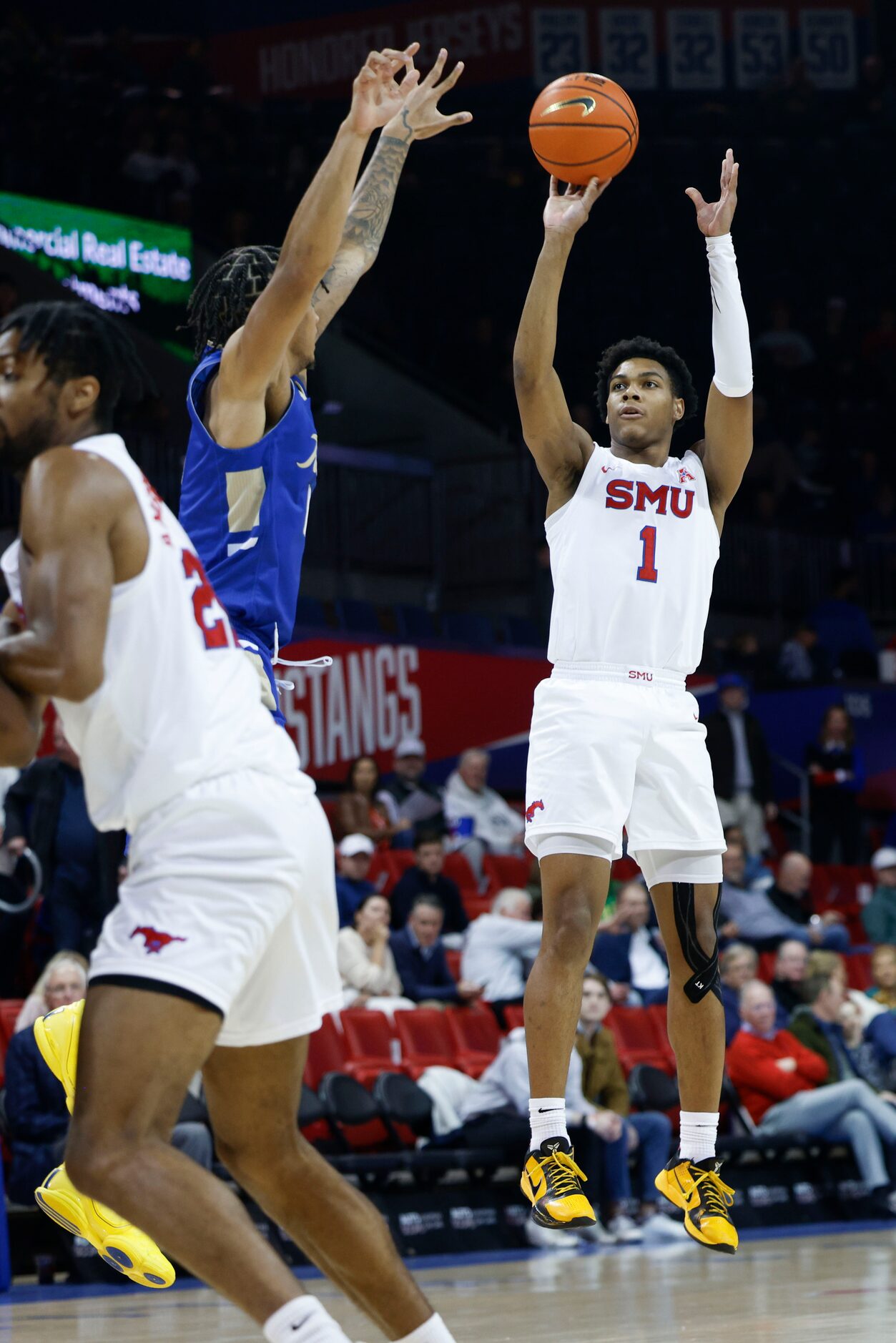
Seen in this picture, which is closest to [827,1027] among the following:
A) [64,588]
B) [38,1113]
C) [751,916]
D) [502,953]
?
[751,916]

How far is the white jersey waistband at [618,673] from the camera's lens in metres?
6.41

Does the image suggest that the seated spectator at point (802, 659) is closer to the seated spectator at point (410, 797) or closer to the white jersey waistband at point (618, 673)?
the seated spectator at point (410, 797)

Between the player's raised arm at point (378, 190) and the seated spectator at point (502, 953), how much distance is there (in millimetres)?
7196

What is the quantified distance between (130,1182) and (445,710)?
13865mm

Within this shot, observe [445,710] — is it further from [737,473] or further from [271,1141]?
[271,1141]

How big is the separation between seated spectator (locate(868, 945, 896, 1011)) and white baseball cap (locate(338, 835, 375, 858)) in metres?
4.22

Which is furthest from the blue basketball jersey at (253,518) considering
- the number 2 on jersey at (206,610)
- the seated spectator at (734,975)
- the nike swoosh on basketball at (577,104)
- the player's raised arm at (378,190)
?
the seated spectator at (734,975)

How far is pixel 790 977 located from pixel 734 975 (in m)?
0.87

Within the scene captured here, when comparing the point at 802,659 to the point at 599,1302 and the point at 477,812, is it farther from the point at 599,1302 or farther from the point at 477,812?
the point at 599,1302

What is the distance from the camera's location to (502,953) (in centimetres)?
1305

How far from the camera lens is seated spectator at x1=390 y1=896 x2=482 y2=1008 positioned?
42.1 feet

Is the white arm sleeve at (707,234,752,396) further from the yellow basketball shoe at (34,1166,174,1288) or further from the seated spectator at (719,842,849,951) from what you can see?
the seated spectator at (719,842,849,951)

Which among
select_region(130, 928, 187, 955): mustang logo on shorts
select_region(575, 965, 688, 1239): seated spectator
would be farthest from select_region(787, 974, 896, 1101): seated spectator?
select_region(130, 928, 187, 955): mustang logo on shorts

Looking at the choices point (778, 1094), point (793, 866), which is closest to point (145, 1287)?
point (778, 1094)
